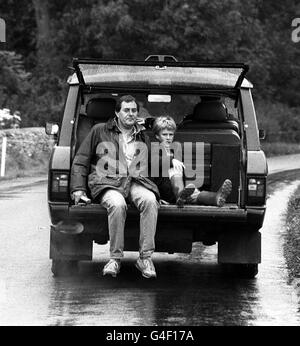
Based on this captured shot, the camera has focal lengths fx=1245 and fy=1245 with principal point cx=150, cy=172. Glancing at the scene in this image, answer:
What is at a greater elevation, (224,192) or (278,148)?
(278,148)

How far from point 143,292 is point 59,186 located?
46.4 inches

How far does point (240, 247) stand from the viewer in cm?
1091

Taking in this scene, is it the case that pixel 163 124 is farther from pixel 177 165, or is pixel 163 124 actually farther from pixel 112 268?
pixel 112 268

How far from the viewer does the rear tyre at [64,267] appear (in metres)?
11.1

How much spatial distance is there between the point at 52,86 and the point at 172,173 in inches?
1430

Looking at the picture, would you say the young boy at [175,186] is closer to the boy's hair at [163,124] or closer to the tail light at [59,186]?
the boy's hair at [163,124]

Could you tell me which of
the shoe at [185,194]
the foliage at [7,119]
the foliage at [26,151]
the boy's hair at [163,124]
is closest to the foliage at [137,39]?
the foliage at [7,119]

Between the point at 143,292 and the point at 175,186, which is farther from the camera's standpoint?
the point at 175,186

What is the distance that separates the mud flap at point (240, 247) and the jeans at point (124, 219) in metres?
Answer: 0.85

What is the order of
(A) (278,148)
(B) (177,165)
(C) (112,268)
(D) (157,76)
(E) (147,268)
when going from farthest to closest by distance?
1. (A) (278,148)
2. (D) (157,76)
3. (B) (177,165)
4. (E) (147,268)
5. (C) (112,268)

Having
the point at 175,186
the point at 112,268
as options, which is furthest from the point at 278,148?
the point at 112,268

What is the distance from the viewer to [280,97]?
176 ft
